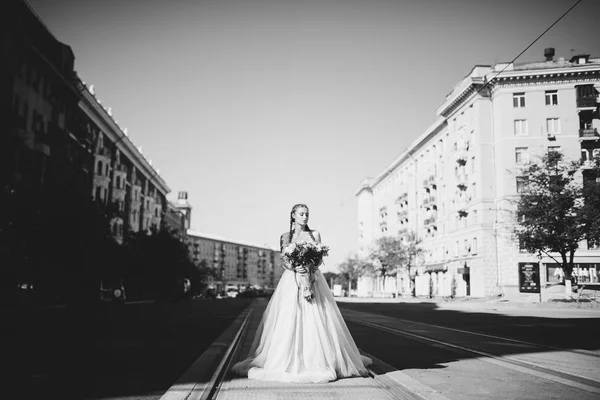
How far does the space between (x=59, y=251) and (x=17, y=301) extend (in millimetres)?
3982

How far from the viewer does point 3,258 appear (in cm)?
2783

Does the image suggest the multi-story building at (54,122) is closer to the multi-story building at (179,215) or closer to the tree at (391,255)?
the multi-story building at (179,215)

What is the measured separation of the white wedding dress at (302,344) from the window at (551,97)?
51266 mm

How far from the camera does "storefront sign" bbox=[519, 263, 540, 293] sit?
119 feet

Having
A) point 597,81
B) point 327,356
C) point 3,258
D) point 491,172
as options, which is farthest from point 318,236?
Result: point 597,81

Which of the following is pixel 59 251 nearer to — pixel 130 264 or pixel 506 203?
pixel 130 264

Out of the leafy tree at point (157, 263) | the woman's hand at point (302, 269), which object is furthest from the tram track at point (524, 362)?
the leafy tree at point (157, 263)

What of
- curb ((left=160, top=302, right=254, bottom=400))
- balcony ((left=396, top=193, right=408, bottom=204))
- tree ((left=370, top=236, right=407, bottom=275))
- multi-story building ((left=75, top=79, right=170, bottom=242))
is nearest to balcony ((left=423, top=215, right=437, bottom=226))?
tree ((left=370, top=236, right=407, bottom=275))

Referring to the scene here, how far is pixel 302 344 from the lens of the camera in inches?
262

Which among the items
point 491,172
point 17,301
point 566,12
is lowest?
point 17,301

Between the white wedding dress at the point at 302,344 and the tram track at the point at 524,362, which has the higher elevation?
the white wedding dress at the point at 302,344

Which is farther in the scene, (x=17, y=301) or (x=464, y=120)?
(x=464, y=120)

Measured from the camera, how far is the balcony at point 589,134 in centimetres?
5047

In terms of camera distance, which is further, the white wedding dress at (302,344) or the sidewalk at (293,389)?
the white wedding dress at (302,344)
